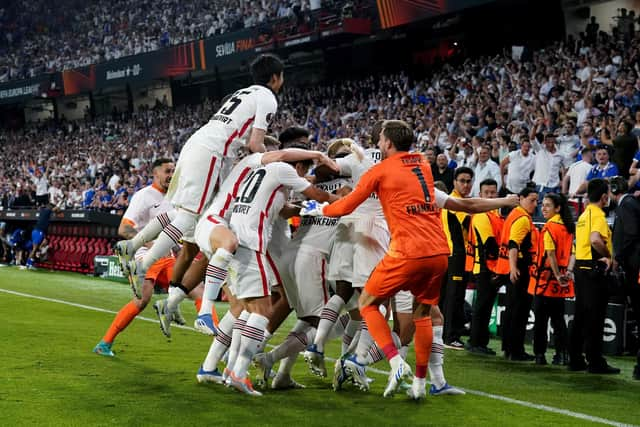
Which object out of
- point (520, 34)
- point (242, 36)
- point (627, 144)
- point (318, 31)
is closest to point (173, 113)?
point (242, 36)

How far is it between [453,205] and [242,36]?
24.7 metres

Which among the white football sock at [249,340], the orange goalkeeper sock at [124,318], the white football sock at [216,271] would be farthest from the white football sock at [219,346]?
the orange goalkeeper sock at [124,318]

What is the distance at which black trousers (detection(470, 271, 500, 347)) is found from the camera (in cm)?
964

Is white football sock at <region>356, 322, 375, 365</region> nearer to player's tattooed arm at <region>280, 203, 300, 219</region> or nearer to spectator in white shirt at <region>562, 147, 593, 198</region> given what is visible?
player's tattooed arm at <region>280, 203, 300, 219</region>

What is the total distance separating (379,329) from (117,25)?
1500 inches

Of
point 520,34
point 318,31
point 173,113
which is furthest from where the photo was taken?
point 173,113

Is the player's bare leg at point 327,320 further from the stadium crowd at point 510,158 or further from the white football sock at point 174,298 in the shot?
the white football sock at point 174,298

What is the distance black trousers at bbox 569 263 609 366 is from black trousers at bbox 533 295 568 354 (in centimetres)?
58

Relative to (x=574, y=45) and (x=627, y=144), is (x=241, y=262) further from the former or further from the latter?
(x=574, y=45)

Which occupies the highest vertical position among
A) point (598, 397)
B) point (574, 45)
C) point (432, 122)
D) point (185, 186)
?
point (574, 45)

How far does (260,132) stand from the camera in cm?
709

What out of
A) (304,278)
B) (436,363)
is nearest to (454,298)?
(436,363)

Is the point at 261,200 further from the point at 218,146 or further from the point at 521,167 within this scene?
the point at 521,167

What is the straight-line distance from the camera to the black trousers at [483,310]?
964 centimetres
